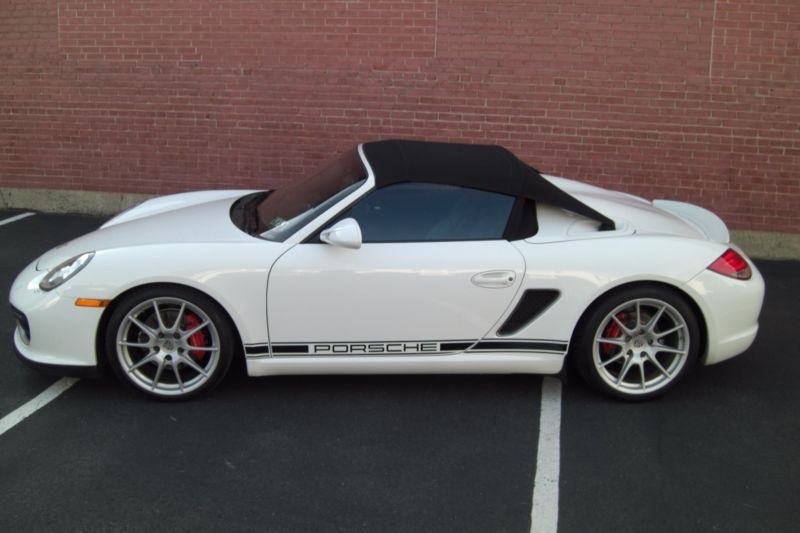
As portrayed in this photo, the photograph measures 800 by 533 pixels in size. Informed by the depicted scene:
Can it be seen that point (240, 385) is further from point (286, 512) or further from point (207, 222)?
point (286, 512)

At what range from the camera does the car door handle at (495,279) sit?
482cm

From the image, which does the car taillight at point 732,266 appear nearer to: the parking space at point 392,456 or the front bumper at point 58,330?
the parking space at point 392,456

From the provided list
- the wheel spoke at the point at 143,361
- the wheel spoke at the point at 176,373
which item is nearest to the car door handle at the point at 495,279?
the wheel spoke at the point at 176,373

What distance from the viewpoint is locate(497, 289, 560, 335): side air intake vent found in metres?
4.87

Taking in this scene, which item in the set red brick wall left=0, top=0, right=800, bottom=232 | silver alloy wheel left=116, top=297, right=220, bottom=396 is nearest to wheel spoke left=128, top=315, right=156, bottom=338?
silver alloy wheel left=116, top=297, right=220, bottom=396

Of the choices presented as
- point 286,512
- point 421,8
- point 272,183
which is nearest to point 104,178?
point 272,183

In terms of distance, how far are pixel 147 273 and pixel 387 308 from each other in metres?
1.30

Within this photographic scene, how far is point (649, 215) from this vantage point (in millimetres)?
5488

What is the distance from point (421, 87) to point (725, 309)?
4.66 meters

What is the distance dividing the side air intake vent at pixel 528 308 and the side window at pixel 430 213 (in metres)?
0.39

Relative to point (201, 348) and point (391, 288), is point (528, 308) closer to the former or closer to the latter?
point (391, 288)

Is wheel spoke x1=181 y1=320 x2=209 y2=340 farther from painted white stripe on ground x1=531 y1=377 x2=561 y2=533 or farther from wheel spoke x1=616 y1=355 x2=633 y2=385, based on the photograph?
wheel spoke x1=616 y1=355 x2=633 y2=385

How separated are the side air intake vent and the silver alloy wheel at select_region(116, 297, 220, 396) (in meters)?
1.60

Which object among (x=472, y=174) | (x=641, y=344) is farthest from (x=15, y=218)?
(x=641, y=344)
